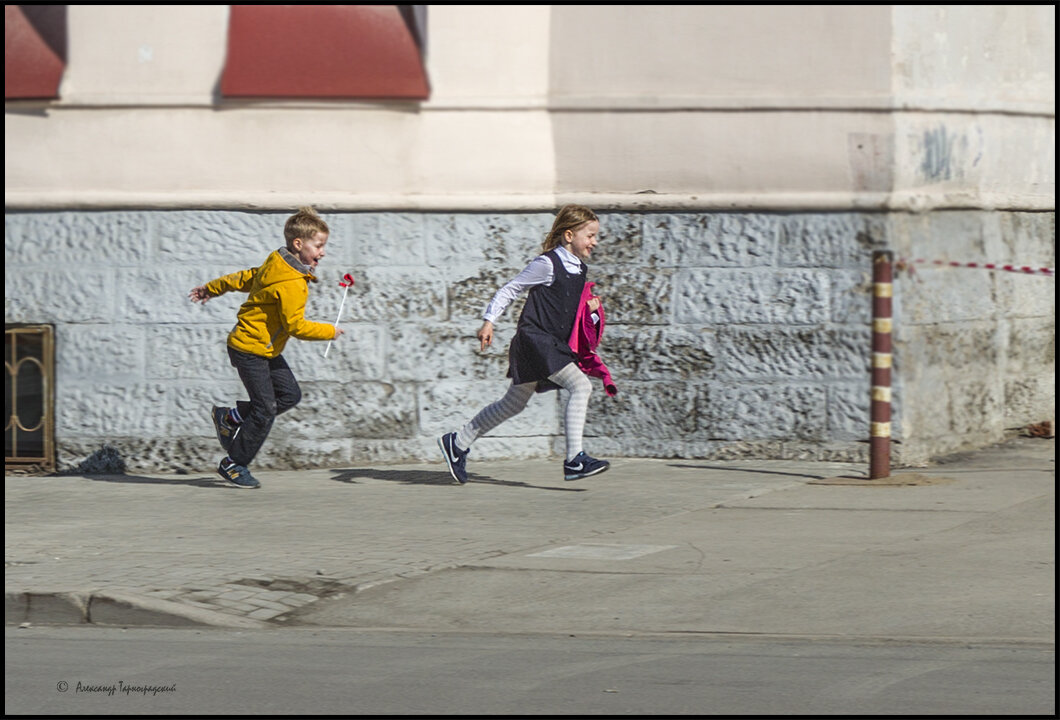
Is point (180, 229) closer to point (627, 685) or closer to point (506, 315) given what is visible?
point (506, 315)

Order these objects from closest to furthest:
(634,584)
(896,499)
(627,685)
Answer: (627,685), (634,584), (896,499)

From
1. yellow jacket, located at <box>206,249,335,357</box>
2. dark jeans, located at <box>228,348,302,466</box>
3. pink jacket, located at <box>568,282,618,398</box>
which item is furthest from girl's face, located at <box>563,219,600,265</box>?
dark jeans, located at <box>228,348,302,466</box>

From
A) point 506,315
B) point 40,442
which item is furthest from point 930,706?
point 40,442

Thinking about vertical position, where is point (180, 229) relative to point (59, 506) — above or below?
above

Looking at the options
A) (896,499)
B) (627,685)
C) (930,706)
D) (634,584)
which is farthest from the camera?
(896,499)

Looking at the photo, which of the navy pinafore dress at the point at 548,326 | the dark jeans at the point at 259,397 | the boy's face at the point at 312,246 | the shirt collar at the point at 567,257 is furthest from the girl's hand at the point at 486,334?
the dark jeans at the point at 259,397

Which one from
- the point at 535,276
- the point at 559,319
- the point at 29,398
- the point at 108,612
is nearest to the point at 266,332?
the point at 535,276

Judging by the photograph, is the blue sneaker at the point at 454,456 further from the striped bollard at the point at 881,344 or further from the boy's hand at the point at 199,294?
the striped bollard at the point at 881,344

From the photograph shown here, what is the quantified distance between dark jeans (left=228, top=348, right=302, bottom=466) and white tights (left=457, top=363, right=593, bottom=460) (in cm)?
106

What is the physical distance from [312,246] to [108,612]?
3490mm

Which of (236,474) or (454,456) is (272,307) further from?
(454,456)

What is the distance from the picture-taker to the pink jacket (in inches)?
388

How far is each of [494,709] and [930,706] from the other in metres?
1.31

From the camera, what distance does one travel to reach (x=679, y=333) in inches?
428
